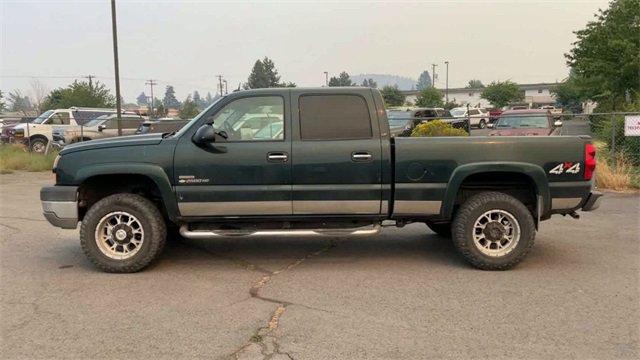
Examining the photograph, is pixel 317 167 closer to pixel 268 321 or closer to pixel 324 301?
pixel 324 301

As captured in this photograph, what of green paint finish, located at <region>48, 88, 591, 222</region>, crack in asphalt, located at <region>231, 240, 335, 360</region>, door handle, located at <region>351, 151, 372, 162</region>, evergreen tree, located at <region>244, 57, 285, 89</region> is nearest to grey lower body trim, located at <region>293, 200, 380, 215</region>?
green paint finish, located at <region>48, 88, 591, 222</region>

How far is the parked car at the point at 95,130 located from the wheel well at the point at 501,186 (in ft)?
62.6

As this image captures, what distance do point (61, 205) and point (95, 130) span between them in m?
18.1

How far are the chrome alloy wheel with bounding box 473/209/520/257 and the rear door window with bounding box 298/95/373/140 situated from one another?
4.94ft

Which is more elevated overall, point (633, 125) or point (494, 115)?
point (494, 115)

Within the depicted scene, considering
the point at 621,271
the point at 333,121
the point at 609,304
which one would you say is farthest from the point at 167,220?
the point at 621,271

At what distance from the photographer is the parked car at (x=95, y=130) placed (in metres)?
22.3

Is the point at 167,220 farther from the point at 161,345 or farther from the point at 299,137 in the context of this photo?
the point at 161,345

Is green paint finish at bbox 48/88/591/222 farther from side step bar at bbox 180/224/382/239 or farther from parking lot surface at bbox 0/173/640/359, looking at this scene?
parking lot surface at bbox 0/173/640/359

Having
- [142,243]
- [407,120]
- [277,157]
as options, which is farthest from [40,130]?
[277,157]

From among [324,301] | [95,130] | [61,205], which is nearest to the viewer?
[324,301]

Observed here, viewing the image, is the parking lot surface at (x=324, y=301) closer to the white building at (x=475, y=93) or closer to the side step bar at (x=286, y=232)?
the side step bar at (x=286, y=232)

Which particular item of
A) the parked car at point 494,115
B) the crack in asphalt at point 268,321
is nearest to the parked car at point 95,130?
the parked car at point 494,115

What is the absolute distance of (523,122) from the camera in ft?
55.2
